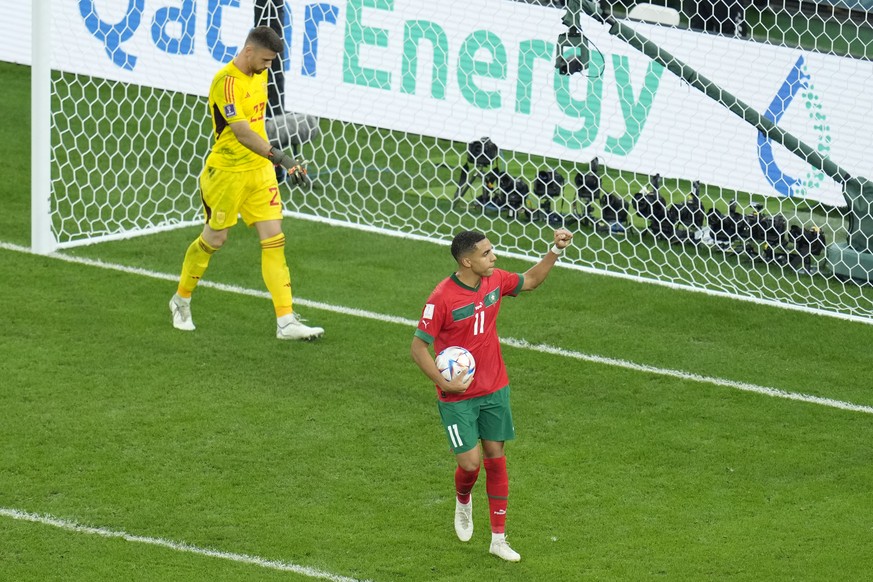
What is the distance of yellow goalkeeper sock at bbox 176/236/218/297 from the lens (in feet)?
30.8

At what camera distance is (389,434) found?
7910mm

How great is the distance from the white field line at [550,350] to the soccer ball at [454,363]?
307cm

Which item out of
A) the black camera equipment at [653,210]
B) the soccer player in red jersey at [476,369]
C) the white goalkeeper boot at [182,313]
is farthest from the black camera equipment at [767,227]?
the soccer player in red jersey at [476,369]

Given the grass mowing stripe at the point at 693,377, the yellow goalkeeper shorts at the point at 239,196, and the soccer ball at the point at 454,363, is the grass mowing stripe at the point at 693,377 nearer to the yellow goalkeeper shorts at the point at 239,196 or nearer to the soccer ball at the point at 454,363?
the yellow goalkeeper shorts at the point at 239,196

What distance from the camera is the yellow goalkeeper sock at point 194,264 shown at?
9.38 m

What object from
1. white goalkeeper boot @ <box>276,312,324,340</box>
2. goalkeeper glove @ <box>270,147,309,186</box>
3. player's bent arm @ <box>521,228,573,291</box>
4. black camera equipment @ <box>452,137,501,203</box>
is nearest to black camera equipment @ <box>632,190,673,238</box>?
black camera equipment @ <box>452,137,501,203</box>

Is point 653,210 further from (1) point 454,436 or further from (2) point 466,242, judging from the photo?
(1) point 454,436

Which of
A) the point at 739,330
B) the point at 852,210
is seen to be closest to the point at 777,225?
the point at 852,210

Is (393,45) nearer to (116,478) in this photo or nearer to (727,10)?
(727,10)

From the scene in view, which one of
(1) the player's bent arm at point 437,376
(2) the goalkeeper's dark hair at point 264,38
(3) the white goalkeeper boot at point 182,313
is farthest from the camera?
(3) the white goalkeeper boot at point 182,313

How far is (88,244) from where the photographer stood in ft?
36.9

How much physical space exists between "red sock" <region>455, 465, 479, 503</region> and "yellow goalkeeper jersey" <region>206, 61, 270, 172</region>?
11.2ft

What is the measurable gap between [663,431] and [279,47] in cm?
345

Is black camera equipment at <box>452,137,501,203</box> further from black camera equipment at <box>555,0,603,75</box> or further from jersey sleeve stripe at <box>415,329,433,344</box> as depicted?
jersey sleeve stripe at <box>415,329,433,344</box>
